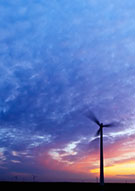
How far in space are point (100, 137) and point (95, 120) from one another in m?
6.87

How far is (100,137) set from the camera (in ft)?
234

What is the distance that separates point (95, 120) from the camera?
2953 inches

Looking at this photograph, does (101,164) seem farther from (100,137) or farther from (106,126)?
(106,126)

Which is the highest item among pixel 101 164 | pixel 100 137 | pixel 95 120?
pixel 95 120

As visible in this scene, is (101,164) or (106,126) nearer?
(101,164)

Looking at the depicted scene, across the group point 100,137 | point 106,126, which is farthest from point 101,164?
point 106,126

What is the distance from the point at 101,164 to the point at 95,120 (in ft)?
56.5

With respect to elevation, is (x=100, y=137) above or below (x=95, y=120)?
below

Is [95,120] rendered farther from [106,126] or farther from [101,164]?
[101,164]

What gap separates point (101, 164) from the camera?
63219 mm

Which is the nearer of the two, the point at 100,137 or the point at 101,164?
the point at 101,164

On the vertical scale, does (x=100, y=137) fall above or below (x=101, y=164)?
above

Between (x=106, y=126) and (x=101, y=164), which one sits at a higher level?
(x=106, y=126)

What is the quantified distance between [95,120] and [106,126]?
462 centimetres
